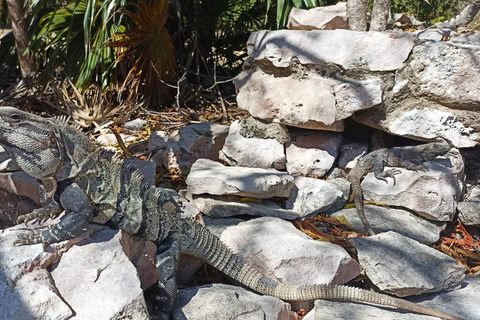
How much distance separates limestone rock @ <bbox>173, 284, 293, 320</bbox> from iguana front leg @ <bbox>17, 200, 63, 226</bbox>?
2.73ft

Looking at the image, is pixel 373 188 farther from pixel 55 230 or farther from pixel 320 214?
pixel 55 230

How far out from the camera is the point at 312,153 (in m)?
4.36

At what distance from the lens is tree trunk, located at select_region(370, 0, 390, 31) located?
4.12 metres

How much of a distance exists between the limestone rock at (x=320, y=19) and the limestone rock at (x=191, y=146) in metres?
1.26

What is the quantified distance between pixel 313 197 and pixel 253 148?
848 millimetres

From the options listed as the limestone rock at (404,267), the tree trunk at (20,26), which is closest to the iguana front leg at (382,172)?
the limestone rock at (404,267)

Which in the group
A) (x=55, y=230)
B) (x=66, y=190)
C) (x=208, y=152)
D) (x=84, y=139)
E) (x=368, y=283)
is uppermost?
(x=84, y=139)

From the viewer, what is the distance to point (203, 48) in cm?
650

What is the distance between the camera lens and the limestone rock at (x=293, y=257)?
9.46 ft

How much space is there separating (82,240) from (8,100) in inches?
156

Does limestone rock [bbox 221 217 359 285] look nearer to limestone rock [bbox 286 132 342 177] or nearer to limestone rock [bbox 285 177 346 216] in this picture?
limestone rock [bbox 285 177 346 216]

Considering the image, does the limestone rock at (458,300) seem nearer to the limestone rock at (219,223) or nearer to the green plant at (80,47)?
the limestone rock at (219,223)

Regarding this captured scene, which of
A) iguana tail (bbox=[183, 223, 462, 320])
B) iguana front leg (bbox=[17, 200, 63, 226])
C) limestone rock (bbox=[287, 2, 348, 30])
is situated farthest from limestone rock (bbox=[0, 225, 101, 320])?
limestone rock (bbox=[287, 2, 348, 30])

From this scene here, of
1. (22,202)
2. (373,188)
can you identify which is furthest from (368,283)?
(22,202)
